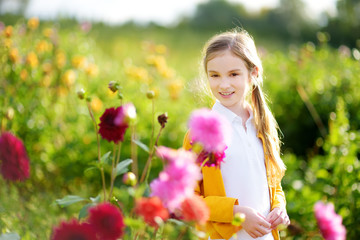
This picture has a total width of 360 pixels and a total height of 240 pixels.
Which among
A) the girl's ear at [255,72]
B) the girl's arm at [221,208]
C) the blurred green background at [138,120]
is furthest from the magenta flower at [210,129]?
the blurred green background at [138,120]

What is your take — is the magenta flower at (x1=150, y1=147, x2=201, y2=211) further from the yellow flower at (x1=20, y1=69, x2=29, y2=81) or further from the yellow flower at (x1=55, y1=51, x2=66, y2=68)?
the yellow flower at (x1=55, y1=51, x2=66, y2=68)

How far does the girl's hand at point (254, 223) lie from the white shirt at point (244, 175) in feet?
0.27

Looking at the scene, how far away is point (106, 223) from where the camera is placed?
28.4 inches

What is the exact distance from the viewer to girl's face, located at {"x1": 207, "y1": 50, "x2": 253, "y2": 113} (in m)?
1.36

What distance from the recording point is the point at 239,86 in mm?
1372

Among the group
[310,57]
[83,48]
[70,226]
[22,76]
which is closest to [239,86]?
[70,226]

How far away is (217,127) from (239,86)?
23.9 inches

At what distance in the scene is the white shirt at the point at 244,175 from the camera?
134 cm

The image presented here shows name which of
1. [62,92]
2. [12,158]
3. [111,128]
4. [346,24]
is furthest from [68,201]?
[346,24]

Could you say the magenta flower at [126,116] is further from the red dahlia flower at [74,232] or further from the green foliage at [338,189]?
the green foliage at [338,189]

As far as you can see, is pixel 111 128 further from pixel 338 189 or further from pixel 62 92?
pixel 62 92

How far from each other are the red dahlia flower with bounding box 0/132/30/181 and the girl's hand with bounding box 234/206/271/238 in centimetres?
61

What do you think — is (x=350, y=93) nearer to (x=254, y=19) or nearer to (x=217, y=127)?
(x=217, y=127)

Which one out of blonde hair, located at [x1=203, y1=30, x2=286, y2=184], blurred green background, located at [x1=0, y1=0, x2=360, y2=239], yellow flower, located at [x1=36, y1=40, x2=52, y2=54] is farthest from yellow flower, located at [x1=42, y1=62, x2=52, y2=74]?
blonde hair, located at [x1=203, y1=30, x2=286, y2=184]
